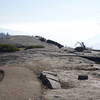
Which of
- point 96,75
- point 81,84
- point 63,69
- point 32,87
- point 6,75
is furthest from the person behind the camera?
point 63,69

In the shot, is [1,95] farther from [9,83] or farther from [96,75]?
[96,75]

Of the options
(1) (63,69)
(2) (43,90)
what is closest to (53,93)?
(2) (43,90)

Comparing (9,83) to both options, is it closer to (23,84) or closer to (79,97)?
(23,84)

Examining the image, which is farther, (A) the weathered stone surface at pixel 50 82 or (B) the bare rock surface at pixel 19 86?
(A) the weathered stone surface at pixel 50 82

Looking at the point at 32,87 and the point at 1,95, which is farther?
the point at 32,87

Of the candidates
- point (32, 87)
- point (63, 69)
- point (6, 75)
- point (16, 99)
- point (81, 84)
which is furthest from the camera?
point (63, 69)

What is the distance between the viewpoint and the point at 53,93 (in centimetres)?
1093

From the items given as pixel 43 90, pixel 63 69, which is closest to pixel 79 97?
pixel 43 90

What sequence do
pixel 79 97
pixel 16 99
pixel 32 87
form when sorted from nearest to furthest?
1. pixel 16 99
2. pixel 79 97
3. pixel 32 87

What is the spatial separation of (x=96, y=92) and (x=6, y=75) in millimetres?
5588

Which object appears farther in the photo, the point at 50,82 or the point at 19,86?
the point at 50,82

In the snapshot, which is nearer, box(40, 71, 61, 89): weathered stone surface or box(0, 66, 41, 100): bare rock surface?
box(0, 66, 41, 100): bare rock surface

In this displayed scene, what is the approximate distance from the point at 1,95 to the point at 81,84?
185 inches

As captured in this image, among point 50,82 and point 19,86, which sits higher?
point 50,82
